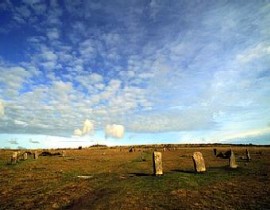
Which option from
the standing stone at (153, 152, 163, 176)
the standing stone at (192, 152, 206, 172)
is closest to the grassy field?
the standing stone at (192, 152, 206, 172)

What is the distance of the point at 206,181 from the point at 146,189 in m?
4.10

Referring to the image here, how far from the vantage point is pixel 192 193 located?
599 inches

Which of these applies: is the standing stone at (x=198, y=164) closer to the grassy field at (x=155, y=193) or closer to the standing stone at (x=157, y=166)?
the grassy field at (x=155, y=193)

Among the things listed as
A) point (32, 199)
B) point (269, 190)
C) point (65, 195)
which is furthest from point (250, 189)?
point (32, 199)

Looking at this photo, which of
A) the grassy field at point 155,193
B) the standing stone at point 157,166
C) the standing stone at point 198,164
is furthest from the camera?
the standing stone at point 198,164

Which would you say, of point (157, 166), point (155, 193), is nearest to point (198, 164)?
point (157, 166)

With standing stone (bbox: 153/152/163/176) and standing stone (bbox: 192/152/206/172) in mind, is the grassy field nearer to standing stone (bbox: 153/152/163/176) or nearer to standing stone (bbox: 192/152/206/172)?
standing stone (bbox: 192/152/206/172)

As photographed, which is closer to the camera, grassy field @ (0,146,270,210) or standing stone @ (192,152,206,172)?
grassy field @ (0,146,270,210)

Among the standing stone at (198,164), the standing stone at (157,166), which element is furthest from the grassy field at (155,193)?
the standing stone at (157,166)

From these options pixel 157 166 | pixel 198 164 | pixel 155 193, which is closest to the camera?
pixel 155 193

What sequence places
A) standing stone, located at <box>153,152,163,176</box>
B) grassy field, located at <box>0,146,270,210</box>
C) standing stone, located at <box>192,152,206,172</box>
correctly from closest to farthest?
grassy field, located at <box>0,146,270,210</box>
standing stone, located at <box>153,152,163,176</box>
standing stone, located at <box>192,152,206,172</box>

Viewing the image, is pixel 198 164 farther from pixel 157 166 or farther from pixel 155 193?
pixel 155 193

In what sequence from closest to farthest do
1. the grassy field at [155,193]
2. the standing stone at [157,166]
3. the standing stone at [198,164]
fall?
the grassy field at [155,193], the standing stone at [157,166], the standing stone at [198,164]

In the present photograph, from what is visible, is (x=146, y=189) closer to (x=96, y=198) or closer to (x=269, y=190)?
(x=96, y=198)
